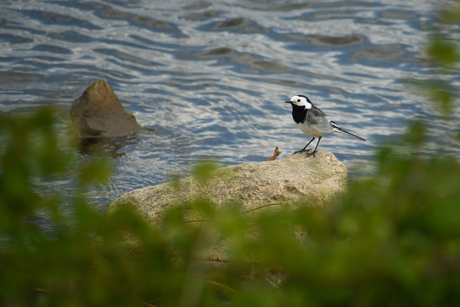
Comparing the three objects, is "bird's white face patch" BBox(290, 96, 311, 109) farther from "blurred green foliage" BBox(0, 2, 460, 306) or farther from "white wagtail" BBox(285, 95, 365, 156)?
"blurred green foliage" BBox(0, 2, 460, 306)

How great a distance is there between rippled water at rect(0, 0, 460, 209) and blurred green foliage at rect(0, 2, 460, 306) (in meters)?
5.16

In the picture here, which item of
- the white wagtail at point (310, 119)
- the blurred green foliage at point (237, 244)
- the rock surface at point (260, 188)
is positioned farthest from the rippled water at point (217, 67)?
the blurred green foliage at point (237, 244)

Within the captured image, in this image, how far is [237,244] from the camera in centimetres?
126

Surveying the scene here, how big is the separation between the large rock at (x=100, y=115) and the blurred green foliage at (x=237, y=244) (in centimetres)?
781

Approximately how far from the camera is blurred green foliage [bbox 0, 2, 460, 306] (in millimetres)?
1165

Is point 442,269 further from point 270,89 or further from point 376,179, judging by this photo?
point 270,89

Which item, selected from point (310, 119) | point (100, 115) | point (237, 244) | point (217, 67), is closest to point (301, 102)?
point (310, 119)

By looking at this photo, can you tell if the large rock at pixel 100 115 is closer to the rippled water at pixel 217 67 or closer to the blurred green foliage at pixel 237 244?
the rippled water at pixel 217 67

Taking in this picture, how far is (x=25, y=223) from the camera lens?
132 centimetres

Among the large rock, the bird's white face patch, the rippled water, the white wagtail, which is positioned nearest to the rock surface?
the white wagtail

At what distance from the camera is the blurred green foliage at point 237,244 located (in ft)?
3.82

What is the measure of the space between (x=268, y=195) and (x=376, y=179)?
11.1ft

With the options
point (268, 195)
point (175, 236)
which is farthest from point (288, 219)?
point (268, 195)

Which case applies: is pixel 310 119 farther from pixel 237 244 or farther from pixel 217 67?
pixel 217 67
